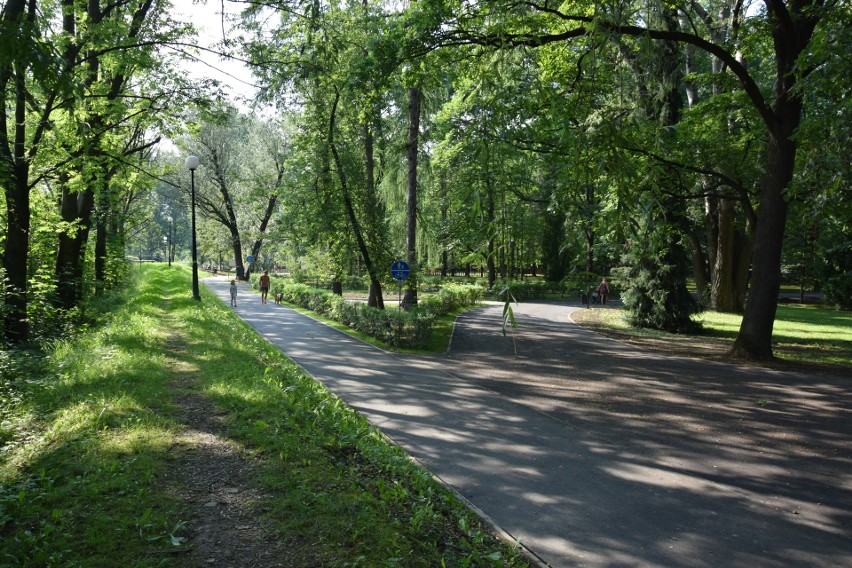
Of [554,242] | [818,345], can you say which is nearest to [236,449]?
[818,345]

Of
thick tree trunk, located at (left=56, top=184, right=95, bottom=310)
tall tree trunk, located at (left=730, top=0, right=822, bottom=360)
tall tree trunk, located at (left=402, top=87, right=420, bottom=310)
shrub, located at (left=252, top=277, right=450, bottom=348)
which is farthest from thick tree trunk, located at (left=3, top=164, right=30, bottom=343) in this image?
tall tree trunk, located at (left=730, top=0, right=822, bottom=360)

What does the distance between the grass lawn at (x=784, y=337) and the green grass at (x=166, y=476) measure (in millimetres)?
11960

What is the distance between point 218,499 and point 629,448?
5855 mm

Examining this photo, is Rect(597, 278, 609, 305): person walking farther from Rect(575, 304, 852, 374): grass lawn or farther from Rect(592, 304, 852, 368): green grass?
Rect(575, 304, 852, 374): grass lawn

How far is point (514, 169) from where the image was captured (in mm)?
3379

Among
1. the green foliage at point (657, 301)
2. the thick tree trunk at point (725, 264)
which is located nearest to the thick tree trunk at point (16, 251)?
the green foliage at point (657, 301)

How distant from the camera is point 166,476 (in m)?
4.17

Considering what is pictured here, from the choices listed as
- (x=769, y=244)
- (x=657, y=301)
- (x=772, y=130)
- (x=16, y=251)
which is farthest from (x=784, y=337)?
(x=16, y=251)

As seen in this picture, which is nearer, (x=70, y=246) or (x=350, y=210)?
(x=70, y=246)

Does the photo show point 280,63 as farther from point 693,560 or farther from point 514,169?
point 693,560

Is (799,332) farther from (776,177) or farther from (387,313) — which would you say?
(387,313)

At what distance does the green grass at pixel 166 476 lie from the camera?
3291 millimetres

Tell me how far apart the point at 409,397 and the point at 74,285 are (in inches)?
471

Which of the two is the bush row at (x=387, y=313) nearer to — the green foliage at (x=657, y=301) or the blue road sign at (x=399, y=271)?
the blue road sign at (x=399, y=271)
